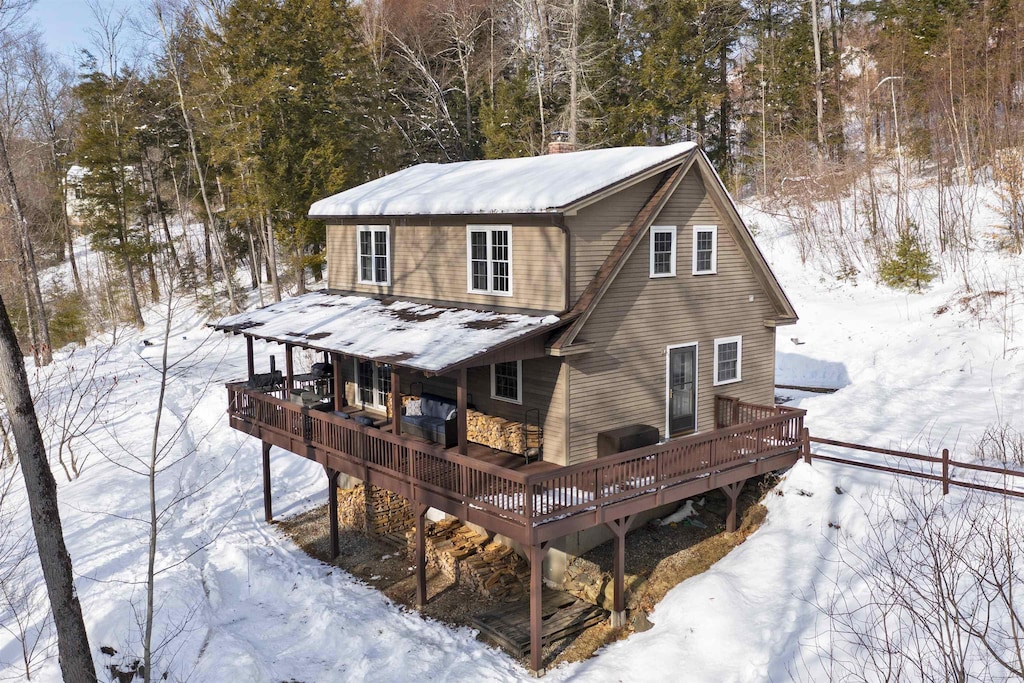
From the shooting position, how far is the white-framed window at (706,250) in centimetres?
1703

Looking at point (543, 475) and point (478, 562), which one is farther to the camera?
point (478, 562)

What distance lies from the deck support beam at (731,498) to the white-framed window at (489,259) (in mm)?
6398

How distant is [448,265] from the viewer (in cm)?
1769

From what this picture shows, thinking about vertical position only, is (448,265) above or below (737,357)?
above

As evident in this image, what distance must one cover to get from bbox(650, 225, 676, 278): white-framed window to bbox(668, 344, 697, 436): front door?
178 centimetres

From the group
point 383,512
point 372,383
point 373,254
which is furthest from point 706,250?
point 383,512

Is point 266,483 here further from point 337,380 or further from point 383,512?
point 337,380

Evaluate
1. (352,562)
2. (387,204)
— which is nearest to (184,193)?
(387,204)

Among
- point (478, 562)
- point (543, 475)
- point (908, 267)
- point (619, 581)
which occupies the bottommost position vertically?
point (478, 562)

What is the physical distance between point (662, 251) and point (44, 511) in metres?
12.4

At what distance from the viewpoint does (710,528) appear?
16844 mm

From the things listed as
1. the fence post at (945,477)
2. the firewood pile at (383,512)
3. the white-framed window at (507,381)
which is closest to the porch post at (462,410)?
the white-framed window at (507,381)

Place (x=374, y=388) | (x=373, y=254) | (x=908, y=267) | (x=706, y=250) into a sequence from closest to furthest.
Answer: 1. (x=706, y=250)
2. (x=373, y=254)
3. (x=374, y=388)
4. (x=908, y=267)

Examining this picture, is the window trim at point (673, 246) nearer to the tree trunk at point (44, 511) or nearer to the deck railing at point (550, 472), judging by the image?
the deck railing at point (550, 472)
